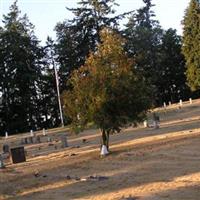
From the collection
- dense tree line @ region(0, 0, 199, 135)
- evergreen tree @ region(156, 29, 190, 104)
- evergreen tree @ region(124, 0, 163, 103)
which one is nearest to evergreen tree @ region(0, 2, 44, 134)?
dense tree line @ region(0, 0, 199, 135)

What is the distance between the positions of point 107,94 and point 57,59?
47639mm

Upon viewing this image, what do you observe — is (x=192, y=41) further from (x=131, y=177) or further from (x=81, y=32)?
(x=131, y=177)

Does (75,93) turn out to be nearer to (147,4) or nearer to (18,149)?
(18,149)

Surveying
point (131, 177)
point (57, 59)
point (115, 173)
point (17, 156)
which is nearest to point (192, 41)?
point (57, 59)

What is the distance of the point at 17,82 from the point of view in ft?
225

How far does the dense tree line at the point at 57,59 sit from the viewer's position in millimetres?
68750

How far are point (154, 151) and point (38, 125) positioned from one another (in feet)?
155

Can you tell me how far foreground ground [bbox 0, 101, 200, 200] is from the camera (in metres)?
16.5

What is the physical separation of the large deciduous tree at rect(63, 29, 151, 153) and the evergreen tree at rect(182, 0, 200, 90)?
35895 mm

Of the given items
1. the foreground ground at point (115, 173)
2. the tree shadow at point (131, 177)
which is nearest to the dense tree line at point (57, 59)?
the foreground ground at point (115, 173)

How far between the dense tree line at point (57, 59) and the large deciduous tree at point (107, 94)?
132 feet

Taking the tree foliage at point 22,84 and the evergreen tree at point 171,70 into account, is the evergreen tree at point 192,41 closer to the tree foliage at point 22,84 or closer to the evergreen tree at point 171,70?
the evergreen tree at point 171,70

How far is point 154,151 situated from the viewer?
24.5m

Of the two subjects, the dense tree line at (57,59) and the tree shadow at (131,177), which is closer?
the tree shadow at (131,177)
